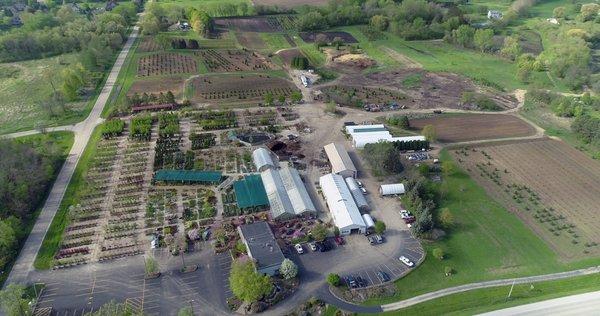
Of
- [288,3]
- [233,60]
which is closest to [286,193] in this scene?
[233,60]

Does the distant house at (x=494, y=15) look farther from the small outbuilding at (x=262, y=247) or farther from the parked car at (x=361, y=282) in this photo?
the parked car at (x=361, y=282)

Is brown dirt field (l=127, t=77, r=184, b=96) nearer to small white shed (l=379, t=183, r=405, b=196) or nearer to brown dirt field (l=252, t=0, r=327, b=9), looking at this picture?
small white shed (l=379, t=183, r=405, b=196)

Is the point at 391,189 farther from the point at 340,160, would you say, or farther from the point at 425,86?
the point at 425,86

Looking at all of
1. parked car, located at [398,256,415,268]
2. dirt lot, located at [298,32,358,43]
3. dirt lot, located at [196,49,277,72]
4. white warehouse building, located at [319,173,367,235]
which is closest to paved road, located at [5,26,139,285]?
dirt lot, located at [196,49,277,72]

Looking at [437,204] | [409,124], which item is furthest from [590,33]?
[437,204]

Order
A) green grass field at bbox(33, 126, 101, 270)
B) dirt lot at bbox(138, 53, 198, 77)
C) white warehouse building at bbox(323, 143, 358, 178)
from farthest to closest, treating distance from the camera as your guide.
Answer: dirt lot at bbox(138, 53, 198, 77), white warehouse building at bbox(323, 143, 358, 178), green grass field at bbox(33, 126, 101, 270)

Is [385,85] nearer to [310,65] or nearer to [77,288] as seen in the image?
[310,65]

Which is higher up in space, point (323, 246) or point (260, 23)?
point (260, 23)
